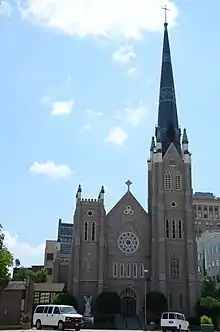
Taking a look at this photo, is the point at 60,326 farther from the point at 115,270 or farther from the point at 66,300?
the point at 115,270

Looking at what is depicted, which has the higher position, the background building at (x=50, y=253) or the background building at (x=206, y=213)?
the background building at (x=206, y=213)

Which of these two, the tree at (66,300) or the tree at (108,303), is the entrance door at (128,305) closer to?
the tree at (108,303)

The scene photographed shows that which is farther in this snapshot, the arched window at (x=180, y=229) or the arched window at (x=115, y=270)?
the arched window at (x=180, y=229)

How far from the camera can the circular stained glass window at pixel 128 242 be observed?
68875 mm

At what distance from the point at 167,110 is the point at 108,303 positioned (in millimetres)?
32823

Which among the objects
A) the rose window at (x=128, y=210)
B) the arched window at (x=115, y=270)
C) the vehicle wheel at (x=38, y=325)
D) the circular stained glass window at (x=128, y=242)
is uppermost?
the rose window at (x=128, y=210)

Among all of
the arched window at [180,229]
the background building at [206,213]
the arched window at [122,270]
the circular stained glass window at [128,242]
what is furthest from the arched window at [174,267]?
the background building at [206,213]

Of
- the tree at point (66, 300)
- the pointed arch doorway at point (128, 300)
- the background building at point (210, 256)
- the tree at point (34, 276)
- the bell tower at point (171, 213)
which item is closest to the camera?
the tree at point (66, 300)

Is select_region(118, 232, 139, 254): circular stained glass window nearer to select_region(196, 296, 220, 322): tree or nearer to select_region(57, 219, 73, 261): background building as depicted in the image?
select_region(196, 296, 220, 322): tree

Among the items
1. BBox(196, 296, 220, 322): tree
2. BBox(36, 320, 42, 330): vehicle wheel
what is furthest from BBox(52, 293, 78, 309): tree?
BBox(36, 320, 42, 330): vehicle wheel

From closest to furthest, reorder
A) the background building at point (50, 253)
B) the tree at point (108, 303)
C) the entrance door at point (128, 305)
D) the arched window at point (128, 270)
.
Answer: the tree at point (108, 303)
the entrance door at point (128, 305)
the arched window at point (128, 270)
the background building at point (50, 253)

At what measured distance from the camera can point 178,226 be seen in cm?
6969

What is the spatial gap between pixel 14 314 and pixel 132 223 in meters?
28.0

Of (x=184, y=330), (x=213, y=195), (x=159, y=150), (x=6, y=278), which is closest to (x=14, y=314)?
(x=6, y=278)
